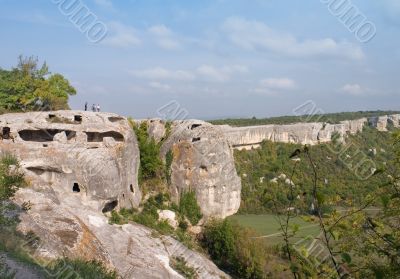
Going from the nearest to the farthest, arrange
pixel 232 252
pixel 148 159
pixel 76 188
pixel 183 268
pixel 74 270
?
pixel 74 270
pixel 183 268
pixel 76 188
pixel 232 252
pixel 148 159

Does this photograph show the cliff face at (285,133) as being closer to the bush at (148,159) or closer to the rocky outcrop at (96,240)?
the bush at (148,159)

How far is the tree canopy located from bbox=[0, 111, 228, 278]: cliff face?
11.9 ft

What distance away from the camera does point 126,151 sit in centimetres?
1914

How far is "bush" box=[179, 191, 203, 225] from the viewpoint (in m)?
21.8

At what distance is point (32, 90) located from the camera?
21.9 m

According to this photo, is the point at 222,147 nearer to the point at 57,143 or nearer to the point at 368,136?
the point at 57,143

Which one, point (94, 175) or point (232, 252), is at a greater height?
point (94, 175)

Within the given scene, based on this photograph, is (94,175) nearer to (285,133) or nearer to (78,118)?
(78,118)

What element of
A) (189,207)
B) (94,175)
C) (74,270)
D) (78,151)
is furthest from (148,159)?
(74,270)

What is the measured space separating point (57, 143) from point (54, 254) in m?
10.1

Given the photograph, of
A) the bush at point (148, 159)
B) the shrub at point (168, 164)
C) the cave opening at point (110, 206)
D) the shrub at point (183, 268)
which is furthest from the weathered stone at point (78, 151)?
the shrub at point (183, 268)

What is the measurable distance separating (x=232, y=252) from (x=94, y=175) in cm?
852

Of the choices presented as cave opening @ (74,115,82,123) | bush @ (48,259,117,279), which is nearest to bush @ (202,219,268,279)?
cave opening @ (74,115,82,123)

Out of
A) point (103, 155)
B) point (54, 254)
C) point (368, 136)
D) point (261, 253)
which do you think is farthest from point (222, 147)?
point (368, 136)
